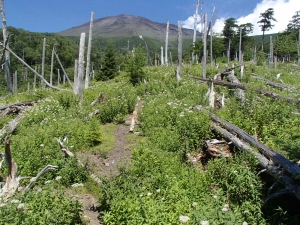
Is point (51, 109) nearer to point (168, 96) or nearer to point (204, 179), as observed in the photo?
point (168, 96)

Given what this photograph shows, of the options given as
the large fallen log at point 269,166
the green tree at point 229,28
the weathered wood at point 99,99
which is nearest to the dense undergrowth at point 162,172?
the large fallen log at point 269,166

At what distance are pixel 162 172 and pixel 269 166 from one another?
95.1 inches

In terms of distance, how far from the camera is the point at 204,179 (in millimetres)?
5891

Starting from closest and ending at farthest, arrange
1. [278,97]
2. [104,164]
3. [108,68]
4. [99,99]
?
[104,164], [278,97], [99,99], [108,68]

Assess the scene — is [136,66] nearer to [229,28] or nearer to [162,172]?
[162,172]

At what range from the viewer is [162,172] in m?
6.09

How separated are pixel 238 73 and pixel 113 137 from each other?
11.8 metres

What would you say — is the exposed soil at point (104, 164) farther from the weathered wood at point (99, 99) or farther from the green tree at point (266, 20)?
the green tree at point (266, 20)

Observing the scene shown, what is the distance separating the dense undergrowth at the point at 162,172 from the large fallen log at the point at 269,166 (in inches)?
7.5

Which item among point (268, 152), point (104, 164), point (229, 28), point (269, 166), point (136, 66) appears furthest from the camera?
point (229, 28)

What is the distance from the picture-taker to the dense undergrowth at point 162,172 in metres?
4.37

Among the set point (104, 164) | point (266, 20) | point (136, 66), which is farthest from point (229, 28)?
point (104, 164)

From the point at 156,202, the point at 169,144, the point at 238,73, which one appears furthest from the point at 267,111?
the point at 238,73

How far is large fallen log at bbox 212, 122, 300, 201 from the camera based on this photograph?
443 centimetres
